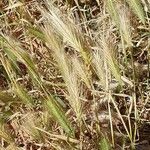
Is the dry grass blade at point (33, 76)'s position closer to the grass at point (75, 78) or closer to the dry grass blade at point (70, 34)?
the grass at point (75, 78)

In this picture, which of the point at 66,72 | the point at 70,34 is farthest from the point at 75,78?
the point at 70,34

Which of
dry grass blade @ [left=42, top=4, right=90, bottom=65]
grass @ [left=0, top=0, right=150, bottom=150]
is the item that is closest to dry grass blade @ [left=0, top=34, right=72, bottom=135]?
grass @ [left=0, top=0, right=150, bottom=150]

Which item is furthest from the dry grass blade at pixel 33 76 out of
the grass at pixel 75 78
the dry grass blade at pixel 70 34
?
the dry grass blade at pixel 70 34

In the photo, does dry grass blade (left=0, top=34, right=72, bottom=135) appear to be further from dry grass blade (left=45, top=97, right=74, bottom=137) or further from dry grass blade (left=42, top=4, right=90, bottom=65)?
dry grass blade (left=42, top=4, right=90, bottom=65)

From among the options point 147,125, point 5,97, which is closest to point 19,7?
point 5,97

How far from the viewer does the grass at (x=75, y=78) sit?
1169 mm

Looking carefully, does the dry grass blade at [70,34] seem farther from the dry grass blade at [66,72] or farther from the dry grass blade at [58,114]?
the dry grass blade at [58,114]

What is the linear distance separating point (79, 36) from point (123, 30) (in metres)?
0.13

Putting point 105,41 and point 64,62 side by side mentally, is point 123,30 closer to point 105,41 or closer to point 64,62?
point 105,41

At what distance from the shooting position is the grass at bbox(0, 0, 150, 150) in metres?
1.17

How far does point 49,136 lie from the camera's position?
135cm

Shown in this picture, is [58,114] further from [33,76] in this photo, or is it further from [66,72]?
[33,76]

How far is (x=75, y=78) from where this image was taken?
1.13 metres

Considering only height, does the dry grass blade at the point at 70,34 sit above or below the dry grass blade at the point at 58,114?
above
